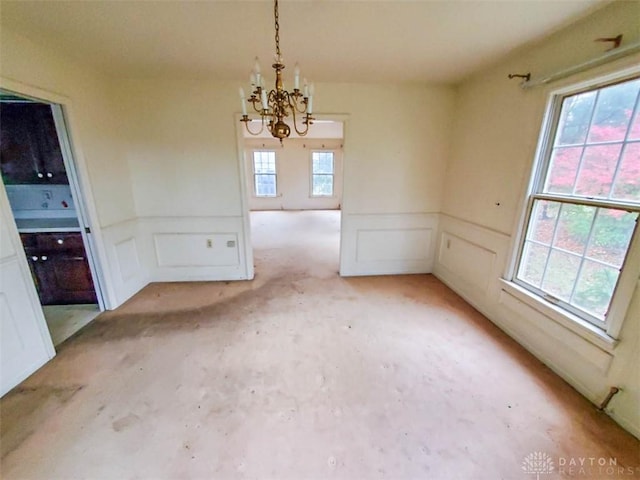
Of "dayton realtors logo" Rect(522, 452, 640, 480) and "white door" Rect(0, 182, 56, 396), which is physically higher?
"white door" Rect(0, 182, 56, 396)

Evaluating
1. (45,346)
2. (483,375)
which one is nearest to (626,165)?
(483,375)

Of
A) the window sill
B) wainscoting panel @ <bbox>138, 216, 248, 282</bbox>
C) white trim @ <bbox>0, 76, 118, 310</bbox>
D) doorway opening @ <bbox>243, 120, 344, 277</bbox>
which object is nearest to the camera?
the window sill

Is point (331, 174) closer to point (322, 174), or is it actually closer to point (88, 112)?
point (322, 174)

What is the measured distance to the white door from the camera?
1749 mm

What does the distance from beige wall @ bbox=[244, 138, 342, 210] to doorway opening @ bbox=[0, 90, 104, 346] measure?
20.2ft

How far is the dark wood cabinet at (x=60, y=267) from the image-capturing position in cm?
257

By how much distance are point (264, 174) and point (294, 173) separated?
1011mm

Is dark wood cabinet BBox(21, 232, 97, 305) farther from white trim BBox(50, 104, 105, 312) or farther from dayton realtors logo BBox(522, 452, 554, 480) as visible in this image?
dayton realtors logo BBox(522, 452, 554, 480)

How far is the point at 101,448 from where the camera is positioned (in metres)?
1.41

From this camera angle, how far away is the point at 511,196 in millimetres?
2355

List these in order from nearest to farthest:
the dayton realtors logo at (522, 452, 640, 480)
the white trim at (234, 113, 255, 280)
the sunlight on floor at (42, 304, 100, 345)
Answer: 1. the dayton realtors logo at (522, 452, 640, 480)
2. the sunlight on floor at (42, 304, 100, 345)
3. the white trim at (234, 113, 255, 280)

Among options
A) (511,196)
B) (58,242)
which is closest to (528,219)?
(511,196)

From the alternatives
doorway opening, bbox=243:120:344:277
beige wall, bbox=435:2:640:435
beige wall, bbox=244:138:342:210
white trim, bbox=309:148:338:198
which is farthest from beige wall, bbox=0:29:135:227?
white trim, bbox=309:148:338:198

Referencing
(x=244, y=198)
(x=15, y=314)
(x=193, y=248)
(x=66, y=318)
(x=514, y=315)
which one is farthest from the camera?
(x=193, y=248)
